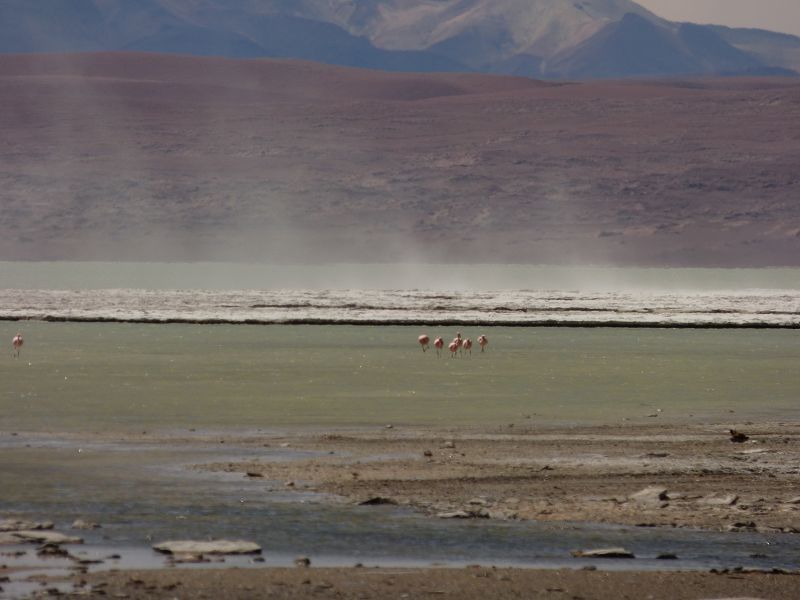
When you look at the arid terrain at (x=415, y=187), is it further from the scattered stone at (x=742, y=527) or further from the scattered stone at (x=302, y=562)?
the scattered stone at (x=302, y=562)

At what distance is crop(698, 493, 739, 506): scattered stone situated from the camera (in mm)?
14871

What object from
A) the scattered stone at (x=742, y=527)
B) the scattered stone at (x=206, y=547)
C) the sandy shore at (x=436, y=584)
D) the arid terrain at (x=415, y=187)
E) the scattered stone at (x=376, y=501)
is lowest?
the sandy shore at (x=436, y=584)

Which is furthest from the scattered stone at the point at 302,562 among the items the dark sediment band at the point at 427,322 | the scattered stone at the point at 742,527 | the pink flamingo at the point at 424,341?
the dark sediment band at the point at 427,322

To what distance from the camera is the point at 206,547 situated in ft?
41.5

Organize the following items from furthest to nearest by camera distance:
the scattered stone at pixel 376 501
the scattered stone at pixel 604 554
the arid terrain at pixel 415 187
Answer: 1. the arid terrain at pixel 415 187
2. the scattered stone at pixel 376 501
3. the scattered stone at pixel 604 554

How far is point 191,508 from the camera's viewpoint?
14484 millimetres

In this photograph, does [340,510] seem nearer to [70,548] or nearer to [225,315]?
[70,548]

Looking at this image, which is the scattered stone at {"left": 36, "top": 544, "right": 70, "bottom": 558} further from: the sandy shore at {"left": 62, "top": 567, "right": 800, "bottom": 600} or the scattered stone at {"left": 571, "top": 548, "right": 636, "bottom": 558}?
the scattered stone at {"left": 571, "top": 548, "right": 636, "bottom": 558}

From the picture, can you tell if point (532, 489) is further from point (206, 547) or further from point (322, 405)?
point (322, 405)

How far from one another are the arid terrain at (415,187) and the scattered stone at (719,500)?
14337 centimetres

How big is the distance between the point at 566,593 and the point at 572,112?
18617 centimetres

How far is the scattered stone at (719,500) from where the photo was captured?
14871 mm

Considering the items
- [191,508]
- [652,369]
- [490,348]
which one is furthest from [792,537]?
[490,348]

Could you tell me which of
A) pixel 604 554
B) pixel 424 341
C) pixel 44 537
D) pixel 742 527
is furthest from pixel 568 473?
pixel 424 341
